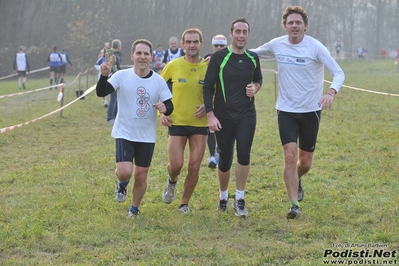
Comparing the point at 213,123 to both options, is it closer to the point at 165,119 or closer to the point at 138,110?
the point at 165,119

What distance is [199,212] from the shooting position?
23.9 ft

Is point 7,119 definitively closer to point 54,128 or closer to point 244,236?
point 54,128

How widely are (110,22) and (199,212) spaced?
44.3 metres

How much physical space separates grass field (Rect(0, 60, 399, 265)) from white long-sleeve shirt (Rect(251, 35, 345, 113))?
1213 mm

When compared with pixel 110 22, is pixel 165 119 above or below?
below

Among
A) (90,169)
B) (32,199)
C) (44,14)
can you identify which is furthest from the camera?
(44,14)

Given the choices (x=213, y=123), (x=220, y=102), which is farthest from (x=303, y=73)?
(x=213, y=123)

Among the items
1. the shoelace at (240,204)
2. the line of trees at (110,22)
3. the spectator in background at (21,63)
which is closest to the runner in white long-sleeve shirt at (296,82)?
the shoelace at (240,204)

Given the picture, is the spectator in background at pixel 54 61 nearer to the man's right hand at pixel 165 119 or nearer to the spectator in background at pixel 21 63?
the spectator in background at pixel 21 63

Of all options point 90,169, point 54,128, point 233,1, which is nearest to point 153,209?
point 90,169

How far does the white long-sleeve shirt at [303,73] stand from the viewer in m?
6.99

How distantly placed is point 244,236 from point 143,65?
6.83 ft

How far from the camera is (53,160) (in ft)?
36.6

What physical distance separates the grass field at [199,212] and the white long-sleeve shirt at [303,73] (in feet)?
3.98
